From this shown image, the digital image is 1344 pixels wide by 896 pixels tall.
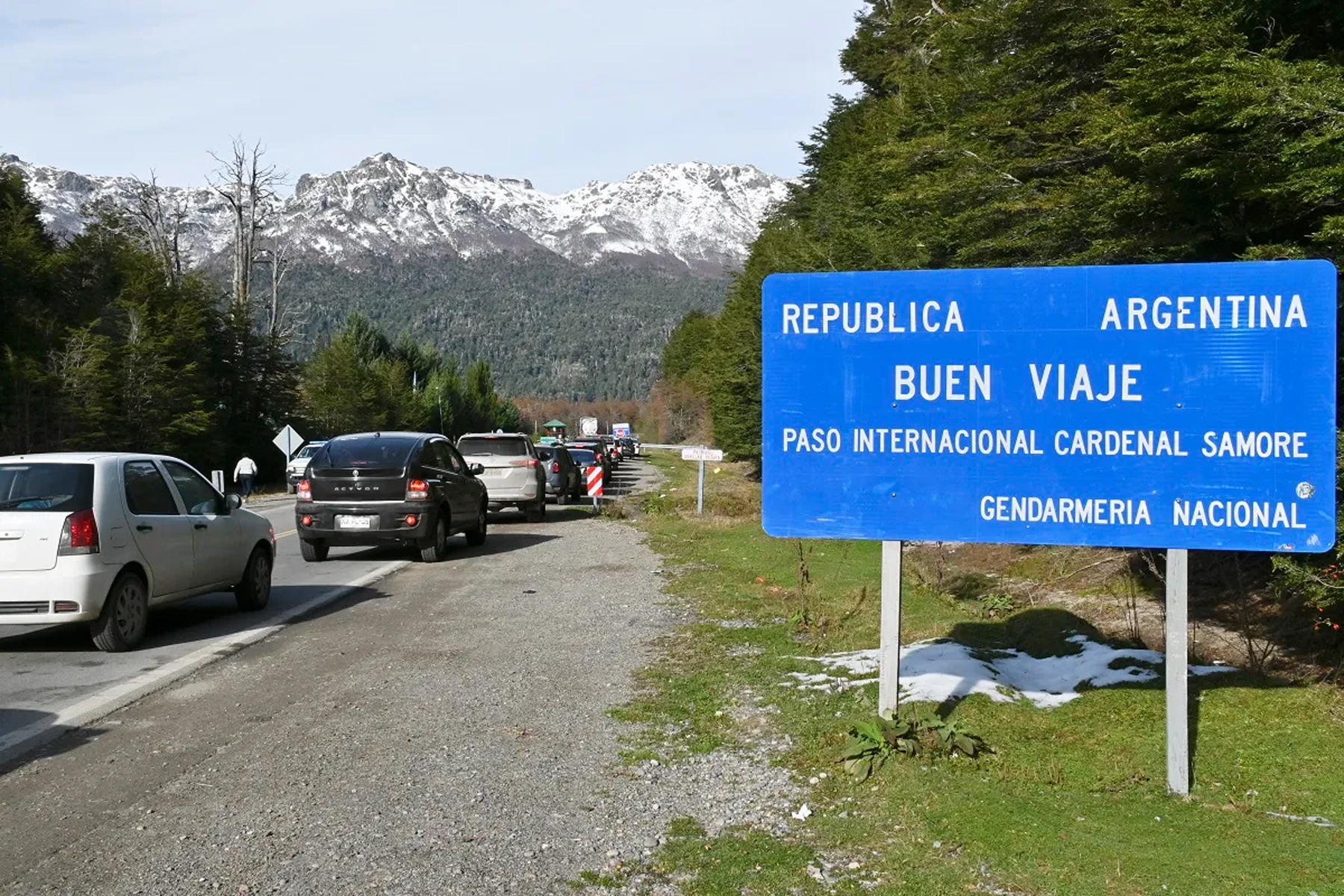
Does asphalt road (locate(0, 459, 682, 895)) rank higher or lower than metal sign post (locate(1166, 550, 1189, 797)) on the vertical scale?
lower

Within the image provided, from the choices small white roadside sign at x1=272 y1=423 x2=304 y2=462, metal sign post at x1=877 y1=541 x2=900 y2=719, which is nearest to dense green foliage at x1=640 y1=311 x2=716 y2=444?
small white roadside sign at x1=272 y1=423 x2=304 y2=462

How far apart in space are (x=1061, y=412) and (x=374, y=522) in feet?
40.1

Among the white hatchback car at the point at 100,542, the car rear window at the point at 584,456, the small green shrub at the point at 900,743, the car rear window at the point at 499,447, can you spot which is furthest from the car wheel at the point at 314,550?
the car rear window at the point at 584,456

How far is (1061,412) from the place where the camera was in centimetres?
634

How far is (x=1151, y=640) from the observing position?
476 inches

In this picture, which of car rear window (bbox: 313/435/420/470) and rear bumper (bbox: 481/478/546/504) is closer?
car rear window (bbox: 313/435/420/470)

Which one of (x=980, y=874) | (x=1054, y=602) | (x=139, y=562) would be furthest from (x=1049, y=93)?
(x=980, y=874)

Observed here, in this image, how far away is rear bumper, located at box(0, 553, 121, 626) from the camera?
942 centimetres

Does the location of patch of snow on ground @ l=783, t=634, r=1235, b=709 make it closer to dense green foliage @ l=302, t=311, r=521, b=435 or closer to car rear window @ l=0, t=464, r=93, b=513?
car rear window @ l=0, t=464, r=93, b=513

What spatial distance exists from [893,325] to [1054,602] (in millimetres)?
9229

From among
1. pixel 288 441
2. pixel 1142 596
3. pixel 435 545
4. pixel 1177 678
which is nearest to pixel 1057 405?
pixel 1177 678

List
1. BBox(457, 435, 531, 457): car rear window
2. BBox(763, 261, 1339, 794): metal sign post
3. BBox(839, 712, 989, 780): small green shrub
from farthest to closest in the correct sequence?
BBox(457, 435, 531, 457): car rear window → BBox(839, 712, 989, 780): small green shrub → BBox(763, 261, 1339, 794): metal sign post

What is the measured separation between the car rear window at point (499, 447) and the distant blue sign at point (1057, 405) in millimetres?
19458

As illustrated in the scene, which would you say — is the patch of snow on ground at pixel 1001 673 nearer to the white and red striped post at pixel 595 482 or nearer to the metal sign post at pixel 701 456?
the metal sign post at pixel 701 456
